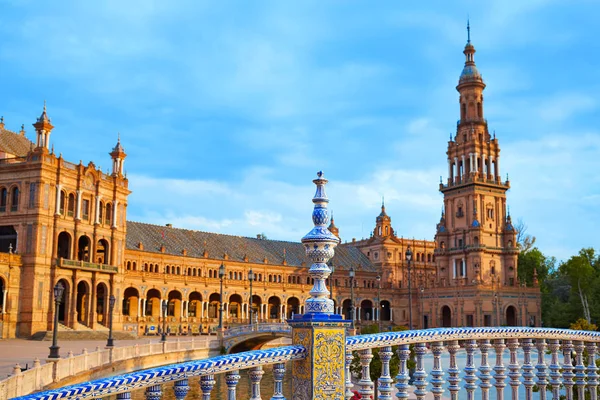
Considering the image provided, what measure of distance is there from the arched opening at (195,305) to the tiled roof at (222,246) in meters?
4.41

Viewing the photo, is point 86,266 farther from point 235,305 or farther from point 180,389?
point 180,389

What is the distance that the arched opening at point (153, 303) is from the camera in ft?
215

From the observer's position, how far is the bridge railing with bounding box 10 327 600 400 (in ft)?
17.2

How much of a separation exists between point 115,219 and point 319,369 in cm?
5289

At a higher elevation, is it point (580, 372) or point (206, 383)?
point (206, 383)

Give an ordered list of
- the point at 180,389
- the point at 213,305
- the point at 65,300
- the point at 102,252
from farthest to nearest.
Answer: the point at 213,305, the point at 102,252, the point at 65,300, the point at 180,389

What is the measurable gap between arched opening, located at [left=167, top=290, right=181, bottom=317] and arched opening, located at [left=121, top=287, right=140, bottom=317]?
4254 millimetres

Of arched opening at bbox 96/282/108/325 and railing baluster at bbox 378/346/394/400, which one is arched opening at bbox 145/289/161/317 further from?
railing baluster at bbox 378/346/394/400

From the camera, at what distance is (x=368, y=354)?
666 centimetres


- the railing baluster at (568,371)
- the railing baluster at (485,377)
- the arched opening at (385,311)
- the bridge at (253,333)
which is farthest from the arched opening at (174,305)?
the railing baluster at (485,377)

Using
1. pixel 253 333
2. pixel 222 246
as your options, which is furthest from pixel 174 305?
pixel 253 333

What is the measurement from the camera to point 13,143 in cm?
5722

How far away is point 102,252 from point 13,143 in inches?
469

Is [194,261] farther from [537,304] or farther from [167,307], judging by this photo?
[537,304]
